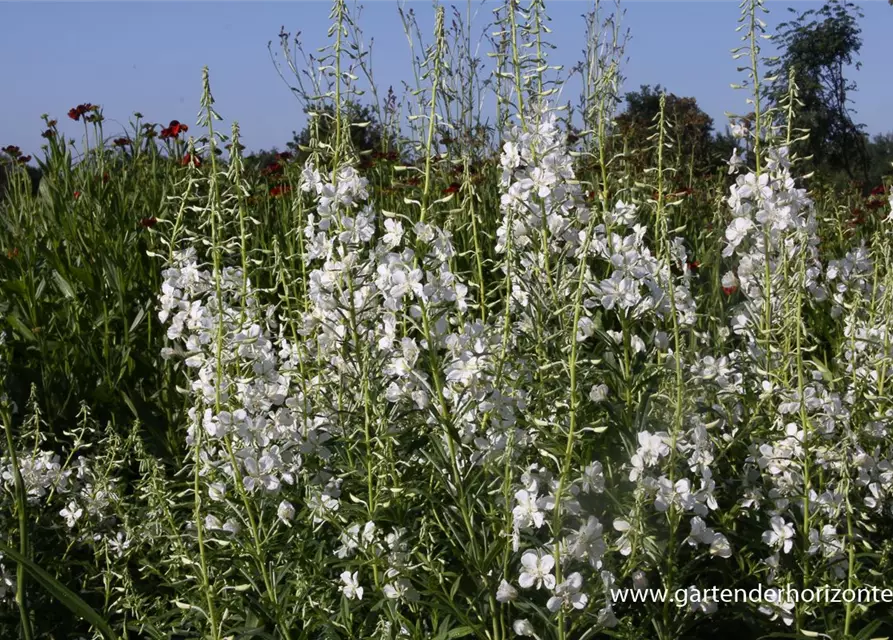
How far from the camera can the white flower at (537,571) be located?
6.61 feet

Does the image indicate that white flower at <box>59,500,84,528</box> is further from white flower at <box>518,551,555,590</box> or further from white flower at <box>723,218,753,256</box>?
white flower at <box>723,218,753,256</box>

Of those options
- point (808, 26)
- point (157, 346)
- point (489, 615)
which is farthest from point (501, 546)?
point (808, 26)

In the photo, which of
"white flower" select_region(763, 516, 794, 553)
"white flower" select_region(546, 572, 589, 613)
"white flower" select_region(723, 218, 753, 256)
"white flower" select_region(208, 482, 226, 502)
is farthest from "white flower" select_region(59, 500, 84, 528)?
"white flower" select_region(723, 218, 753, 256)

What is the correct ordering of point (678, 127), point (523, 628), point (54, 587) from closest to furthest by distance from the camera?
point (54, 587) < point (523, 628) < point (678, 127)

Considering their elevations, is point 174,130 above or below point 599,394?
above

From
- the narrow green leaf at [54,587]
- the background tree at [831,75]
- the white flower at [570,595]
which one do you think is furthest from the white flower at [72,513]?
the background tree at [831,75]

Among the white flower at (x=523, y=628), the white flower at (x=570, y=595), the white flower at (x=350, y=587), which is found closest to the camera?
the white flower at (x=570, y=595)

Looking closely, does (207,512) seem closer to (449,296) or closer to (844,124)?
(449,296)

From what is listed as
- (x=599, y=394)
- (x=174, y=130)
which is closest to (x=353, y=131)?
(x=599, y=394)

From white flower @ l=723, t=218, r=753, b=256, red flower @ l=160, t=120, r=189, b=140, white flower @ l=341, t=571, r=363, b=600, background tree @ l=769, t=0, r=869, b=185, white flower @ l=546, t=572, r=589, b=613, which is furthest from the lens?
background tree @ l=769, t=0, r=869, b=185

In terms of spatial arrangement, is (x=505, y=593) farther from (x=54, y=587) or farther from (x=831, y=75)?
(x=831, y=75)

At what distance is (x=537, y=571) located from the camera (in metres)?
2.03

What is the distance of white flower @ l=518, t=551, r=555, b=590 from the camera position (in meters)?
2.01

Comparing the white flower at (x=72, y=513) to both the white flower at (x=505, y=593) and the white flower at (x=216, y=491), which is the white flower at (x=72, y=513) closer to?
the white flower at (x=216, y=491)
